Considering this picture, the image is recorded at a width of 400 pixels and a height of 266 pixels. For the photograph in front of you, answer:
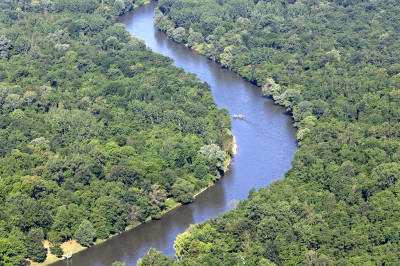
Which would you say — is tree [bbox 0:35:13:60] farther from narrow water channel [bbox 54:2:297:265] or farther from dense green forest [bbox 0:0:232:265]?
narrow water channel [bbox 54:2:297:265]

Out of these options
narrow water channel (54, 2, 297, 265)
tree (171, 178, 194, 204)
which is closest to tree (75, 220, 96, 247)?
narrow water channel (54, 2, 297, 265)

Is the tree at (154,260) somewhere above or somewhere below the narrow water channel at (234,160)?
above

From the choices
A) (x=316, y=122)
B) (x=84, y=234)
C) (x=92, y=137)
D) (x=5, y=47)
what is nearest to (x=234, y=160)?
(x=316, y=122)

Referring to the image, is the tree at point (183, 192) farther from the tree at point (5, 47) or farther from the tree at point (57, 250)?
the tree at point (5, 47)

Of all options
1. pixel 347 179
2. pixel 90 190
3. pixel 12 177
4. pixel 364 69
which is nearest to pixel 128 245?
pixel 90 190

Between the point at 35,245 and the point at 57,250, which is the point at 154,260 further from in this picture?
the point at 35,245

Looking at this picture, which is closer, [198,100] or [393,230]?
[393,230]

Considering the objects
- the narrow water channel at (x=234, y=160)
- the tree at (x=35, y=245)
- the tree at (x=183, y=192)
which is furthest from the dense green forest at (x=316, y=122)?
the tree at (x=35, y=245)

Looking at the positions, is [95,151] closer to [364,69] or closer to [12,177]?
[12,177]
